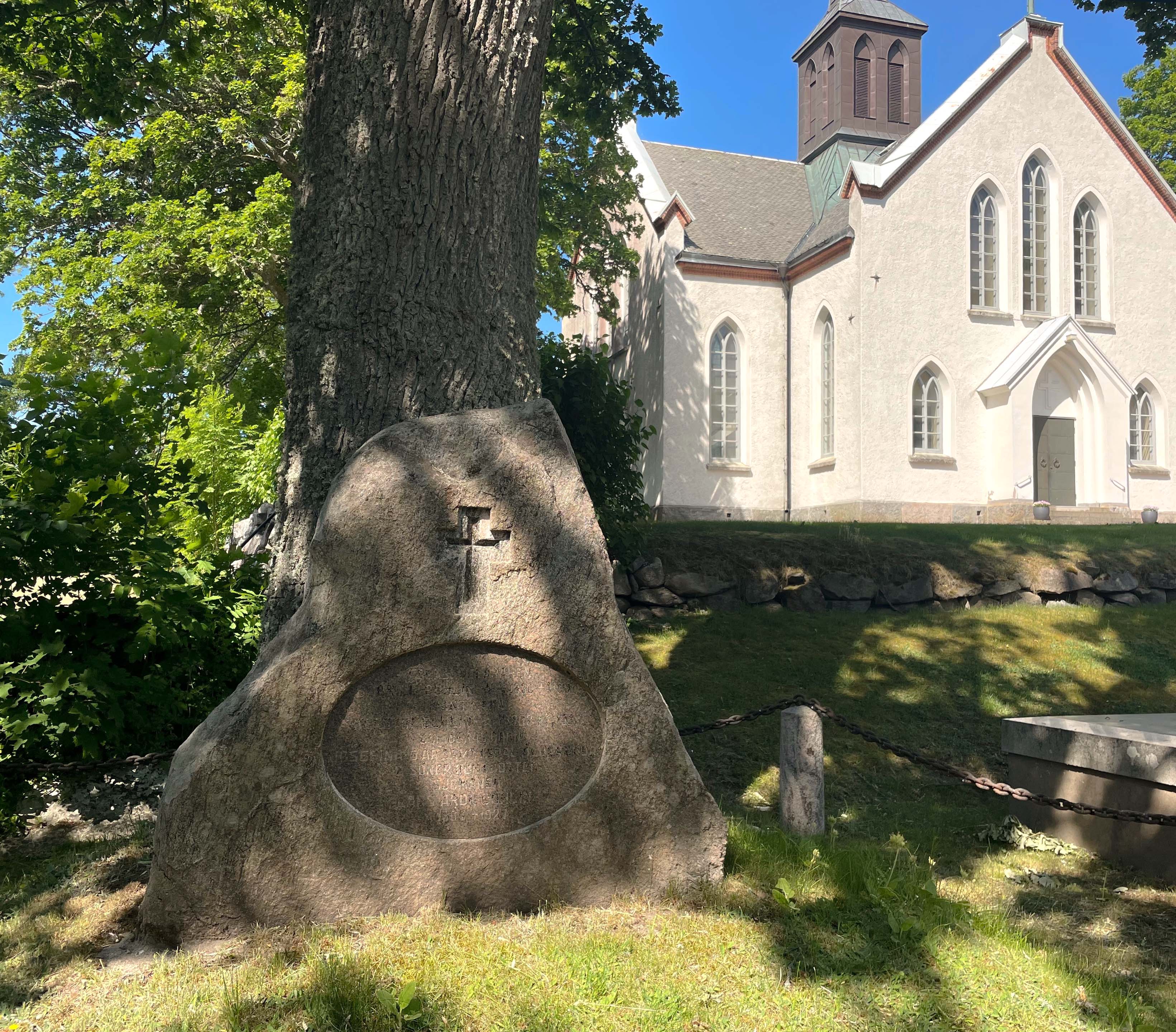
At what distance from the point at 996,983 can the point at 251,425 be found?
38.0 feet

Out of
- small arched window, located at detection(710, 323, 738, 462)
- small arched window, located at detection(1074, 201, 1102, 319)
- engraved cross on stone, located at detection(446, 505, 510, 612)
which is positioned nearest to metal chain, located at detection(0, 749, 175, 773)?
engraved cross on stone, located at detection(446, 505, 510, 612)

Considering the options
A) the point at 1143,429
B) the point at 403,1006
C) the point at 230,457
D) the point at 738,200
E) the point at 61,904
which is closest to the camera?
the point at 403,1006

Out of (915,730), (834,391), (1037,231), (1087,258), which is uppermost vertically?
(1037,231)

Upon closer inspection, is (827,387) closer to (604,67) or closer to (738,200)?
(738,200)

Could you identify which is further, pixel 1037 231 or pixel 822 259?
pixel 1037 231

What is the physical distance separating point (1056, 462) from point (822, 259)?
708cm

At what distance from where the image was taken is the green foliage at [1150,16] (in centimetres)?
912

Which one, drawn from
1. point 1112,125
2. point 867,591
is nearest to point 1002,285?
point 1112,125

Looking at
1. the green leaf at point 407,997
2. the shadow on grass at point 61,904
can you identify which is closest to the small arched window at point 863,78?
the shadow on grass at point 61,904

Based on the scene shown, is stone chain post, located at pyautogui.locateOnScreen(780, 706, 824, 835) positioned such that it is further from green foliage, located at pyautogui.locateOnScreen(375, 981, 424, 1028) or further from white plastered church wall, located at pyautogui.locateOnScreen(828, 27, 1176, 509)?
white plastered church wall, located at pyautogui.locateOnScreen(828, 27, 1176, 509)

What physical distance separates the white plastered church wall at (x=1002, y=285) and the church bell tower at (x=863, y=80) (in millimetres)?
6343

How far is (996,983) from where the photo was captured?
3373 mm

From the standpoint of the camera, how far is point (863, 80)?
29.2 m

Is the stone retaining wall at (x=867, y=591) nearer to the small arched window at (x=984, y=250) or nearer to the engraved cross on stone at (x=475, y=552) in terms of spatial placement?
the engraved cross on stone at (x=475, y=552)
